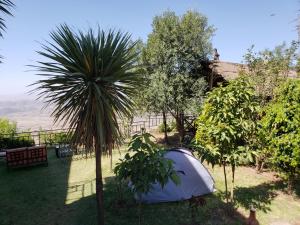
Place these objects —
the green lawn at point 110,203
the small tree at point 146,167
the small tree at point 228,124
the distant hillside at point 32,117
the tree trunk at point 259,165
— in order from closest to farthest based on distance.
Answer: the small tree at point 146,167 < the small tree at point 228,124 < the distant hillside at point 32,117 < the green lawn at point 110,203 < the tree trunk at point 259,165

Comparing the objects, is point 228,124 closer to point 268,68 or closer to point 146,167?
point 146,167

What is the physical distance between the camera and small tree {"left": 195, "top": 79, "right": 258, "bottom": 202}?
22.6 feet

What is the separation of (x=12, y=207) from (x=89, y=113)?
217 inches

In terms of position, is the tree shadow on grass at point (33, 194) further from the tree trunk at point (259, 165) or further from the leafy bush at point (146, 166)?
the tree trunk at point (259, 165)

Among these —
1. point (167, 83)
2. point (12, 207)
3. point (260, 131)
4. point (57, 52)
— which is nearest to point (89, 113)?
point (57, 52)

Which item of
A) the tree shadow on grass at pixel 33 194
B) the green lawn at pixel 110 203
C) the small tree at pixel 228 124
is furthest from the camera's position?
the tree shadow on grass at pixel 33 194

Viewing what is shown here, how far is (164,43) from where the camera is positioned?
1491cm

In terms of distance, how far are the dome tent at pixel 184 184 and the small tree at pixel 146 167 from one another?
3054mm

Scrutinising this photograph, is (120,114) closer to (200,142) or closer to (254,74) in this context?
(200,142)

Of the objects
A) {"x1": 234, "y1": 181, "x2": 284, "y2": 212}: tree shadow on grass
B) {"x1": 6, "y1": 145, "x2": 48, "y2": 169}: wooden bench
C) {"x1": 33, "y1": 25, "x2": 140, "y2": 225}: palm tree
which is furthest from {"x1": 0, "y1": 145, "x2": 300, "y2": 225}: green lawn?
{"x1": 33, "y1": 25, "x2": 140, "y2": 225}: palm tree

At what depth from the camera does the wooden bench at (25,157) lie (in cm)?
1250

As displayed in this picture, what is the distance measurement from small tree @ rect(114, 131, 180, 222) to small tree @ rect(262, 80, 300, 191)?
15.6ft

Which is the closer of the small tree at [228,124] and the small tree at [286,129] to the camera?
the small tree at [228,124]

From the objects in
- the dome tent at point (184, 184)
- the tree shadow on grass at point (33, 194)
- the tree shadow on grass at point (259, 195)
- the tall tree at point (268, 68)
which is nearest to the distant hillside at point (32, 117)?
the tree shadow on grass at point (33, 194)
